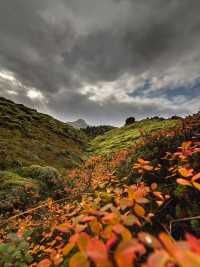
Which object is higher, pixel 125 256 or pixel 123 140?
pixel 123 140

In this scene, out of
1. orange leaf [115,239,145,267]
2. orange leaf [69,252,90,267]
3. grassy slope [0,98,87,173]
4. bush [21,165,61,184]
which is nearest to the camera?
orange leaf [115,239,145,267]

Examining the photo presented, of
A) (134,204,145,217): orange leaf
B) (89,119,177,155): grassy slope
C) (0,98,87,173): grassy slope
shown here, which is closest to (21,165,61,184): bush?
(0,98,87,173): grassy slope

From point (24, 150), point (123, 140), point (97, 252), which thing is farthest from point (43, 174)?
point (123, 140)

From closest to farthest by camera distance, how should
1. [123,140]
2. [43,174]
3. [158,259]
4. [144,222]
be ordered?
[158,259]
[144,222]
[43,174]
[123,140]

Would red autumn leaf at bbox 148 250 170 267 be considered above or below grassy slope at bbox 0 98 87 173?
below

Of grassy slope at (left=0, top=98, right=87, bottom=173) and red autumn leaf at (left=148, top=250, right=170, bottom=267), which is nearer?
red autumn leaf at (left=148, top=250, right=170, bottom=267)

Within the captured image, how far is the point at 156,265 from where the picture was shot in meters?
0.67

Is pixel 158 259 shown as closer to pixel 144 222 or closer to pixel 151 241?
pixel 151 241

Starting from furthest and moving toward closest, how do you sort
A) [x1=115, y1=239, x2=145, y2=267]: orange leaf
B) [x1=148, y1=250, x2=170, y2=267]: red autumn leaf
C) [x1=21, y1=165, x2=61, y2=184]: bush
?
[x1=21, y1=165, x2=61, y2=184]: bush < [x1=115, y1=239, x2=145, y2=267]: orange leaf < [x1=148, y1=250, x2=170, y2=267]: red autumn leaf

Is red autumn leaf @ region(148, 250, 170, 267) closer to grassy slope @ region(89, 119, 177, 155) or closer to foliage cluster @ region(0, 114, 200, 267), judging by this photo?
foliage cluster @ region(0, 114, 200, 267)

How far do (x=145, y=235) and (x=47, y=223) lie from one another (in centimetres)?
614

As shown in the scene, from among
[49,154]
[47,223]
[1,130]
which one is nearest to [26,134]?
[1,130]

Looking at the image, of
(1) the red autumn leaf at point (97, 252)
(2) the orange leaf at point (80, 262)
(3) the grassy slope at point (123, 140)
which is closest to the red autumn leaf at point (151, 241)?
(1) the red autumn leaf at point (97, 252)

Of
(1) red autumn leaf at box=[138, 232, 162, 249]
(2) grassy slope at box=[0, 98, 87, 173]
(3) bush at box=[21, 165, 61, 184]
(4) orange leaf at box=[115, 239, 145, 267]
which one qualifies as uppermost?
(2) grassy slope at box=[0, 98, 87, 173]
